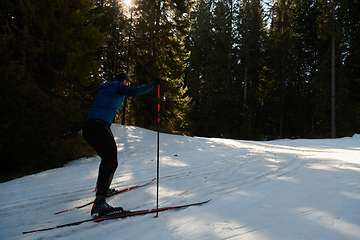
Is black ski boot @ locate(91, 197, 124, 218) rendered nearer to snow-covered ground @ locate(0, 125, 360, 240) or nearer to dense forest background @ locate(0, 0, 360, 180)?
snow-covered ground @ locate(0, 125, 360, 240)

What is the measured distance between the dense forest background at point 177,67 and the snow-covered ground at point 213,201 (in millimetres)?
2344

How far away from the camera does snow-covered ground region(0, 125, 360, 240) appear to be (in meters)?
2.24

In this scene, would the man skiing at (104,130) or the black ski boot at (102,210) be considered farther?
the man skiing at (104,130)

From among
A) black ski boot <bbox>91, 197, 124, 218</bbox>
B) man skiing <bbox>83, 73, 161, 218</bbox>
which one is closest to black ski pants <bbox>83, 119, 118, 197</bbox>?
man skiing <bbox>83, 73, 161, 218</bbox>

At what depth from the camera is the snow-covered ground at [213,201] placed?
224 cm

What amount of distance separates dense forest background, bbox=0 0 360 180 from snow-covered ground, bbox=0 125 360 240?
2.34m

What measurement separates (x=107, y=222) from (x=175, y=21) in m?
16.2

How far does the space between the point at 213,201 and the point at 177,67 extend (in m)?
13.9

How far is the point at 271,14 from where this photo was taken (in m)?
31.5

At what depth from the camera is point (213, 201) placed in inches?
122

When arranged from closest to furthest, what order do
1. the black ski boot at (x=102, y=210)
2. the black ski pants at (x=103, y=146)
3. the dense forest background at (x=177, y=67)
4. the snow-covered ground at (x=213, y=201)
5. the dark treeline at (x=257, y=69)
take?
the snow-covered ground at (x=213, y=201) < the black ski boot at (x=102, y=210) < the black ski pants at (x=103, y=146) < the dense forest background at (x=177, y=67) < the dark treeline at (x=257, y=69)

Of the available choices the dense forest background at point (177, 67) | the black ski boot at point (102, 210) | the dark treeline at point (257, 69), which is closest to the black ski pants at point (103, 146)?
the black ski boot at point (102, 210)

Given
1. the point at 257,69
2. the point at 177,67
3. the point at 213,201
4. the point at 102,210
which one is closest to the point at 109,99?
the point at 102,210

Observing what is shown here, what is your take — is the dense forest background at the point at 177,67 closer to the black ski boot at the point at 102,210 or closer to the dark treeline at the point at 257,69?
the dark treeline at the point at 257,69
